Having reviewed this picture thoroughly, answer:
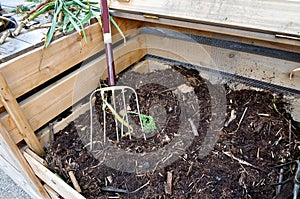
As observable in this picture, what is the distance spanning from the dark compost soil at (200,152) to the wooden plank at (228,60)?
9 centimetres

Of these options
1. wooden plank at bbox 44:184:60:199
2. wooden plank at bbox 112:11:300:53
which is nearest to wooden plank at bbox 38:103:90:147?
wooden plank at bbox 44:184:60:199

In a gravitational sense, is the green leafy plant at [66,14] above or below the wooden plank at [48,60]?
above

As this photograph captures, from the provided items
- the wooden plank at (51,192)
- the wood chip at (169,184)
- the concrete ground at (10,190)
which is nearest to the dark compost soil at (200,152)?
the wood chip at (169,184)

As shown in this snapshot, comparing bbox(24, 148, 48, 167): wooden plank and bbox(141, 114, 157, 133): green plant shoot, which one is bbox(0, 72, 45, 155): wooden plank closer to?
bbox(24, 148, 48, 167): wooden plank

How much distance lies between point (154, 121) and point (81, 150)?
0.33 metres

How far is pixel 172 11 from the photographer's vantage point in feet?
3.06

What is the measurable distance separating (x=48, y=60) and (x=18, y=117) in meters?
0.24

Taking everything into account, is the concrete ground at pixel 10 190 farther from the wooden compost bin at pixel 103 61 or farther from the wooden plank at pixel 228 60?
the wooden plank at pixel 228 60

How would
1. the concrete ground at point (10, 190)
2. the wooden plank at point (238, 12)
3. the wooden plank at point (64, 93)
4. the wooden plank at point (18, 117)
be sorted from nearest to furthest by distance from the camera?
the wooden plank at point (238, 12) < the wooden plank at point (18, 117) < the wooden plank at point (64, 93) < the concrete ground at point (10, 190)

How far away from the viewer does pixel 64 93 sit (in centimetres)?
111

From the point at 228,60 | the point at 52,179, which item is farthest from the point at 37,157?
the point at 228,60

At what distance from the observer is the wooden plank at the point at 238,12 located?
731 mm

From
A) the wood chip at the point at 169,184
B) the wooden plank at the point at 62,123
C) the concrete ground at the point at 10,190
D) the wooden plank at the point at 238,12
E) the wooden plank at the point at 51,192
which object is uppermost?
the wooden plank at the point at 238,12

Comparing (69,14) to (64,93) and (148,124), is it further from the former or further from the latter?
(148,124)
